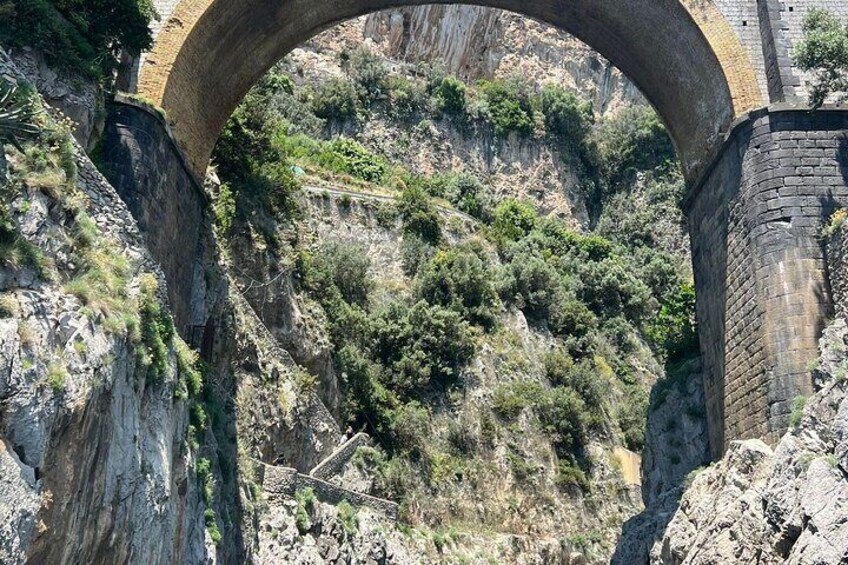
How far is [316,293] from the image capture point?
2966 centimetres

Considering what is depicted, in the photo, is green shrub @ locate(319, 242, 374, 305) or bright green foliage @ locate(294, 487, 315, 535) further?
green shrub @ locate(319, 242, 374, 305)

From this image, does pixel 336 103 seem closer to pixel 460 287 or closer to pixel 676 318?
pixel 460 287

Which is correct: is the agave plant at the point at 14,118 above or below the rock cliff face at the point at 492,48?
below

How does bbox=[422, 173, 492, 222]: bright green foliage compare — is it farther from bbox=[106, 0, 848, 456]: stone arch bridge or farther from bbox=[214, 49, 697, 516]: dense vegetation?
bbox=[106, 0, 848, 456]: stone arch bridge

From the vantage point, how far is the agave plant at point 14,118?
10.9 meters

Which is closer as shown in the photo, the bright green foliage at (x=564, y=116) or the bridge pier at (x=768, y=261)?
the bridge pier at (x=768, y=261)

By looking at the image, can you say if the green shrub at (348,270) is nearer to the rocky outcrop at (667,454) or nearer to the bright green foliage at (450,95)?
the rocky outcrop at (667,454)

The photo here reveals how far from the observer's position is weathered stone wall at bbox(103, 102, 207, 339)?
16.6 m

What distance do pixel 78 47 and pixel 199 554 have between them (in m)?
8.42

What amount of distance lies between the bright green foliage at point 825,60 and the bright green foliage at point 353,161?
970 inches

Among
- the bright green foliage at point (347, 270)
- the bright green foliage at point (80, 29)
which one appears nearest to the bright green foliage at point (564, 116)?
the bright green foliage at point (347, 270)

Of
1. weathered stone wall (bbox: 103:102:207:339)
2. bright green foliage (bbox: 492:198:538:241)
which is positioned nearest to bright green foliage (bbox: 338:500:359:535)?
weathered stone wall (bbox: 103:102:207:339)

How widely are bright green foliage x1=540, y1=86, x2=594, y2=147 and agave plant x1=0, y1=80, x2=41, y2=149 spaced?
41.8 metres

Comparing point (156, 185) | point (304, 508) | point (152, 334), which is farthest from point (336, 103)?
point (152, 334)
